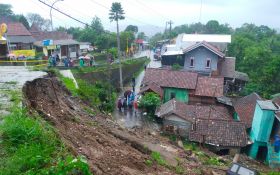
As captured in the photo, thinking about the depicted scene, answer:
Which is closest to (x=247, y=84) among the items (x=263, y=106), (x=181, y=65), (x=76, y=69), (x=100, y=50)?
(x=181, y=65)

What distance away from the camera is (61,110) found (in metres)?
12.3

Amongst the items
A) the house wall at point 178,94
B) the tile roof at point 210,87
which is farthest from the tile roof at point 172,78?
the tile roof at point 210,87

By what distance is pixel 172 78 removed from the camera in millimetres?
26719

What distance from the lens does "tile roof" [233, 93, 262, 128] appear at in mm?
21709

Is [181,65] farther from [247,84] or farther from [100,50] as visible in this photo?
[100,50]

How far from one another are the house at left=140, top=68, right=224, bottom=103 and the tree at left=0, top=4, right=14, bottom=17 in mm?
57029

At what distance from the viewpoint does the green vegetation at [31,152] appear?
5383mm

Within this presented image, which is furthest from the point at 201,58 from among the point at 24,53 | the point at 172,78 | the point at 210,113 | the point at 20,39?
the point at 20,39

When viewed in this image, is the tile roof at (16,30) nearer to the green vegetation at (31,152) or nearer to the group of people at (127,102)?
the group of people at (127,102)

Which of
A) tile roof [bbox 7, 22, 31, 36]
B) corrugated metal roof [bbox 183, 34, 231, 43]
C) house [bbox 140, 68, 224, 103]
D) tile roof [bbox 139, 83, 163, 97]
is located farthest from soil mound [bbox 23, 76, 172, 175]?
corrugated metal roof [bbox 183, 34, 231, 43]

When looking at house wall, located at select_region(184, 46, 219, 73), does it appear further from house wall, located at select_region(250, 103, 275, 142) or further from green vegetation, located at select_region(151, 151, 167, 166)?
green vegetation, located at select_region(151, 151, 167, 166)

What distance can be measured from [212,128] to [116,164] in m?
12.2

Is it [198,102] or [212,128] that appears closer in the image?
[212,128]

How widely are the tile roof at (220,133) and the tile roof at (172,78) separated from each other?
731 centimetres
